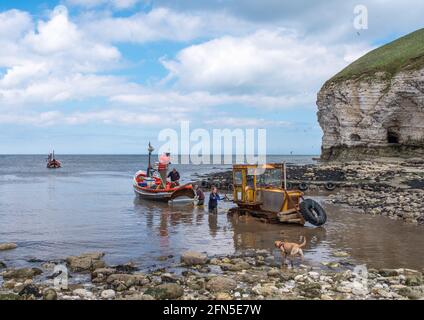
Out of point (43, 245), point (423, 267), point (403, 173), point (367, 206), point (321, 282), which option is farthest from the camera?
point (403, 173)

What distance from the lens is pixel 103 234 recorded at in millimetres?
17891

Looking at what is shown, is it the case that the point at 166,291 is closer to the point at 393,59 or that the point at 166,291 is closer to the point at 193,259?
the point at 193,259

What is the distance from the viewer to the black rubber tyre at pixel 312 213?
730 inches

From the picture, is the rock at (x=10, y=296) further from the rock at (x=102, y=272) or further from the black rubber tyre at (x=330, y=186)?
the black rubber tyre at (x=330, y=186)

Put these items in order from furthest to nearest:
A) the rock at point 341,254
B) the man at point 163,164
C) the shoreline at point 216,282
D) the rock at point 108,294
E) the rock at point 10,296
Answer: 1. the man at point 163,164
2. the rock at point 341,254
3. the rock at point 108,294
4. the shoreline at point 216,282
5. the rock at point 10,296

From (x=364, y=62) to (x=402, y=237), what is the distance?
51215 mm

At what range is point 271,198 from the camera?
65.1ft

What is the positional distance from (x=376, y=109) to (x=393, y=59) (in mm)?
8296

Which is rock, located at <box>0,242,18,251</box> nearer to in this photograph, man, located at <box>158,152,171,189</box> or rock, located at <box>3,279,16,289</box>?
rock, located at <box>3,279,16,289</box>

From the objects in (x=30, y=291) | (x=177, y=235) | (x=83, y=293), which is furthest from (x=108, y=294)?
(x=177, y=235)

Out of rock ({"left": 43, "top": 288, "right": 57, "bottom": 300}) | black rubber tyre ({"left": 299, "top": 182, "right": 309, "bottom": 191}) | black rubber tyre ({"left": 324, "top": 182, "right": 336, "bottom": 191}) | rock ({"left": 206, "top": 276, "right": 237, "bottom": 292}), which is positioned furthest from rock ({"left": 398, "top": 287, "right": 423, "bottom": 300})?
black rubber tyre ({"left": 299, "top": 182, "right": 309, "bottom": 191})

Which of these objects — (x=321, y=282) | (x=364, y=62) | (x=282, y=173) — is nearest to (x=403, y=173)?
(x=282, y=173)

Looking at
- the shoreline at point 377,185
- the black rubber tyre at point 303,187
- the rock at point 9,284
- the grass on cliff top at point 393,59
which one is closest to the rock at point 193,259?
the rock at point 9,284
